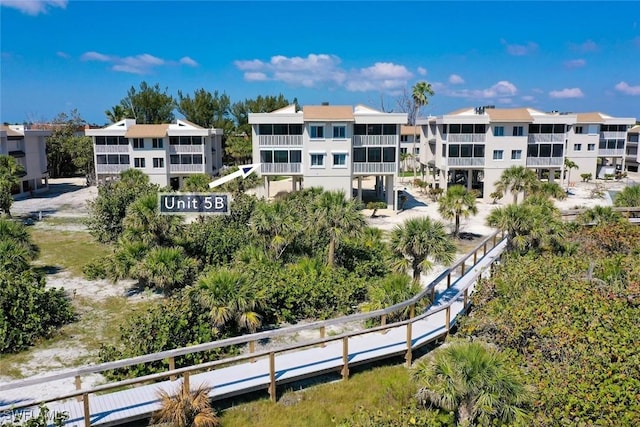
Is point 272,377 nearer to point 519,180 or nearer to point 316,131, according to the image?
point 316,131

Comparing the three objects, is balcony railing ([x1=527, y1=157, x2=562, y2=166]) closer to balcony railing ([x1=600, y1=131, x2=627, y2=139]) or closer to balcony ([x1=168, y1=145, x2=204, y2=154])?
balcony railing ([x1=600, y1=131, x2=627, y2=139])

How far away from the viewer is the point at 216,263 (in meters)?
22.1

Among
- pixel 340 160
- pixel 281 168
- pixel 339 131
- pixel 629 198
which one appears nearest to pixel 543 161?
pixel 629 198

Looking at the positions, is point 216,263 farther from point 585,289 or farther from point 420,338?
point 585,289

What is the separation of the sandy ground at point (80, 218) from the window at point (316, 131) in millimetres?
6966

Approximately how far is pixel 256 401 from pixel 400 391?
3.52m

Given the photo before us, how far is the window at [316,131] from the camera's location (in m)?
39.1

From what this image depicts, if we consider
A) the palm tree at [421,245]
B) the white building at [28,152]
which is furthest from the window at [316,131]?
the white building at [28,152]

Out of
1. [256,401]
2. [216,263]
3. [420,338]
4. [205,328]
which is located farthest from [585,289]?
[216,263]

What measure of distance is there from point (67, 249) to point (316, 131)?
64.4 ft

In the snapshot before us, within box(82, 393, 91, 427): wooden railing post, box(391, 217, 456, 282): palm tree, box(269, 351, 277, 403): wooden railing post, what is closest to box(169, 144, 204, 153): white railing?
box(391, 217, 456, 282): palm tree

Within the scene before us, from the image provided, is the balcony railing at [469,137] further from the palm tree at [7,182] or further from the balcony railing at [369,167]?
the palm tree at [7,182]

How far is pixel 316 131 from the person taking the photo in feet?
129

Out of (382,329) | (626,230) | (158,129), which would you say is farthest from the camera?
(158,129)
